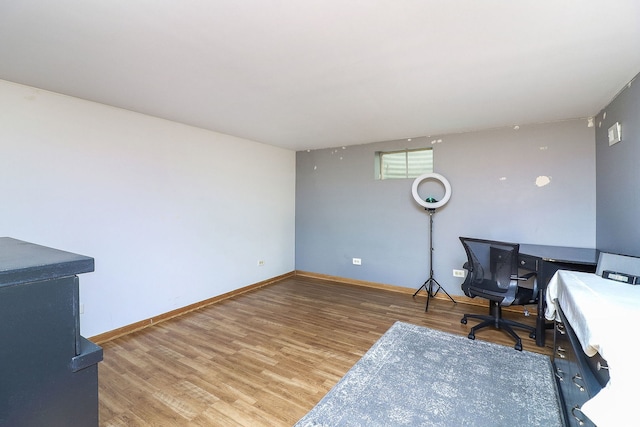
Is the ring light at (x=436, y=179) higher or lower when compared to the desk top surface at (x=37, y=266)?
higher

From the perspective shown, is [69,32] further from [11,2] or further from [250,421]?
[250,421]

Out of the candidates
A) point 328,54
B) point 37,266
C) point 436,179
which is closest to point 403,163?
point 436,179

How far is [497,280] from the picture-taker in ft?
9.14

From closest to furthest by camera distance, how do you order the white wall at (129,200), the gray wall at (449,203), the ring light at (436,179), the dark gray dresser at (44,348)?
the dark gray dresser at (44,348), the white wall at (129,200), the gray wall at (449,203), the ring light at (436,179)

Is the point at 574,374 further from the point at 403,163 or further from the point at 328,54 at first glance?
the point at 403,163

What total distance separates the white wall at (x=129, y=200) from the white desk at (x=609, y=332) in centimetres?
353

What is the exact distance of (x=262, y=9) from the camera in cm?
144

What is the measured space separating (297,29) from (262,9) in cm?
23

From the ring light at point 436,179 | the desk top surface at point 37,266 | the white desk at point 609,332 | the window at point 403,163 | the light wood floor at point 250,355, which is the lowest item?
the light wood floor at point 250,355

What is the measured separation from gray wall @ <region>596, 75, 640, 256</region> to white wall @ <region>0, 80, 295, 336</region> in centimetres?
414

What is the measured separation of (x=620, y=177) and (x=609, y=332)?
2193 mm

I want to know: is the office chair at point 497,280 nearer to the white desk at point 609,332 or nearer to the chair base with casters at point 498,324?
the chair base with casters at point 498,324

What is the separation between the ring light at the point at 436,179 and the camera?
385 centimetres

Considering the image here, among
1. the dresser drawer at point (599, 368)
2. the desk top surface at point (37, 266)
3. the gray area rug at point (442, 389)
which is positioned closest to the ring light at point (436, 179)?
the gray area rug at point (442, 389)
